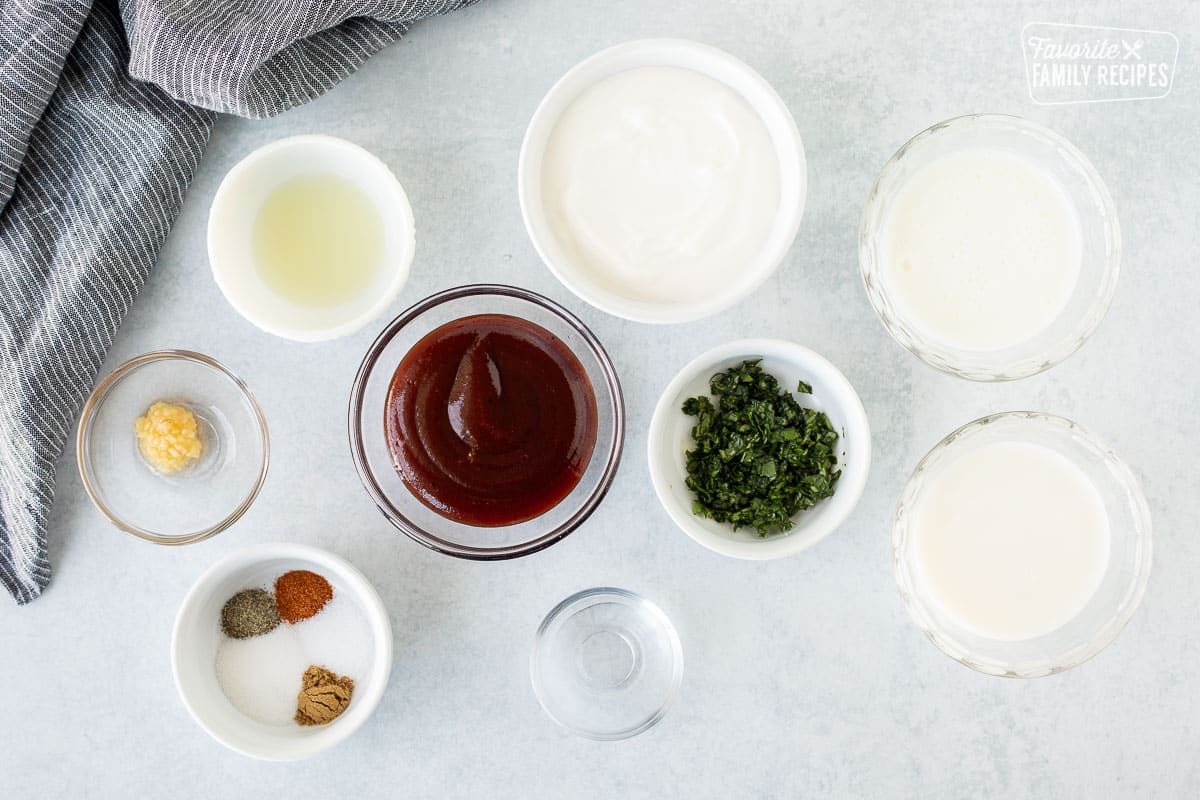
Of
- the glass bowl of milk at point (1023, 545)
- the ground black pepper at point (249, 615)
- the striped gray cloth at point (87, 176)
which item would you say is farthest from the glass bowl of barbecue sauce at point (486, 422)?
the glass bowl of milk at point (1023, 545)

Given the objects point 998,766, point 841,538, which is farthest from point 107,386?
point 998,766

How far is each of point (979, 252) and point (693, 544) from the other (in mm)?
754

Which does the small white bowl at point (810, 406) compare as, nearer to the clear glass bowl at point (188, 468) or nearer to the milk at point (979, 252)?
the milk at point (979, 252)

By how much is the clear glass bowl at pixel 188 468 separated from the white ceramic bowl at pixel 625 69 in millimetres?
646

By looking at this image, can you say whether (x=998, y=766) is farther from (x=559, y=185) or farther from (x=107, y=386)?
(x=107, y=386)

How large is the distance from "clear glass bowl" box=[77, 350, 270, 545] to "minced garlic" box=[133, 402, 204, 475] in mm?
20

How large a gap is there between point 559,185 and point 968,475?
92cm

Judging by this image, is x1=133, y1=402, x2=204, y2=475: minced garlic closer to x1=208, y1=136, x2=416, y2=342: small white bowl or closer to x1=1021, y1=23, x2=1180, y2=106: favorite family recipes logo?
x1=208, y1=136, x2=416, y2=342: small white bowl

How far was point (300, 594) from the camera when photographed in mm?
1650

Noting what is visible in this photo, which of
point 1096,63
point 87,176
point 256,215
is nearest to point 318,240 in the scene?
point 256,215

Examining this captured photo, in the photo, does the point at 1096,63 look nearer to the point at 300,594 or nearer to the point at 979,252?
the point at 979,252

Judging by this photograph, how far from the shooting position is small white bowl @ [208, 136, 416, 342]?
154 cm

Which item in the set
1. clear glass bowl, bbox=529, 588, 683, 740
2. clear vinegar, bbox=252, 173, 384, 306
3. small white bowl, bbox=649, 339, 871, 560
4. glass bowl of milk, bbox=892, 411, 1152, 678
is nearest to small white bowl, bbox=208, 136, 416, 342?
clear vinegar, bbox=252, 173, 384, 306

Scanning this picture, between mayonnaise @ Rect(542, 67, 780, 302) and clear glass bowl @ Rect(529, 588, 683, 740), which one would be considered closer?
mayonnaise @ Rect(542, 67, 780, 302)
